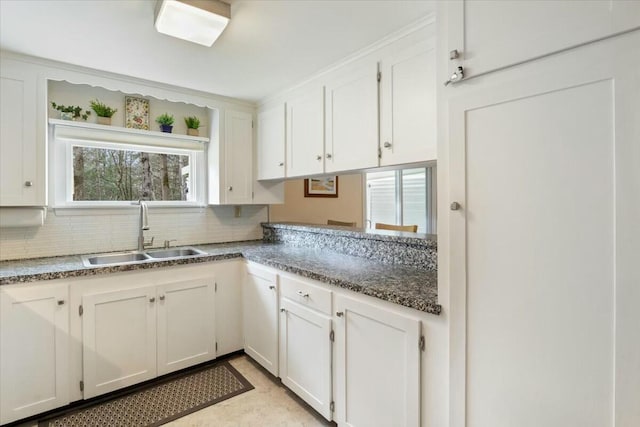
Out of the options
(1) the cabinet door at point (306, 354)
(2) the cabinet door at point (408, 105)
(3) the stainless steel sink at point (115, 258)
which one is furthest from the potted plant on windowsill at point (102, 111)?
(2) the cabinet door at point (408, 105)

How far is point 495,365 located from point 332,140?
1.63 meters

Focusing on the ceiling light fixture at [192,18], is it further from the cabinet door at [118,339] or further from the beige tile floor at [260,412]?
the beige tile floor at [260,412]

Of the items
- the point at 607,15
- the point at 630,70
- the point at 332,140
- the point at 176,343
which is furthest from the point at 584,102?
the point at 176,343

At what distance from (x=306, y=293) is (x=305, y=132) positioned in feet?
4.05

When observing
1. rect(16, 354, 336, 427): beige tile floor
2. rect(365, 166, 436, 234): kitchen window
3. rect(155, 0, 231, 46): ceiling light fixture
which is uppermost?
rect(155, 0, 231, 46): ceiling light fixture

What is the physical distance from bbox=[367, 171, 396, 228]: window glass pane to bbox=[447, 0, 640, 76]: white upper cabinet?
174 inches

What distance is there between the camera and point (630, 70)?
0.84 m

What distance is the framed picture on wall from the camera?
3.96m

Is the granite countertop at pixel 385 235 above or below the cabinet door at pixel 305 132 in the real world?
below

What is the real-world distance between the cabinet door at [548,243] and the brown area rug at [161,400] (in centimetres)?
158

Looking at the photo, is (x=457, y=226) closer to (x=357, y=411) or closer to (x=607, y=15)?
(x=607, y=15)

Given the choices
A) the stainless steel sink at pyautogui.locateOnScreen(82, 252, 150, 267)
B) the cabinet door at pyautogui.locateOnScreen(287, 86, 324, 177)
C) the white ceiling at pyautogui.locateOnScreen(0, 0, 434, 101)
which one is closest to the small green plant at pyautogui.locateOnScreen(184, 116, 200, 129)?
the white ceiling at pyautogui.locateOnScreen(0, 0, 434, 101)

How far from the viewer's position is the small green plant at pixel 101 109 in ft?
8.23

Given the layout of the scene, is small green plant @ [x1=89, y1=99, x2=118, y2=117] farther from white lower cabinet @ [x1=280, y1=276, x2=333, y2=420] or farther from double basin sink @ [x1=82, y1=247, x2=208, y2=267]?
white lower cabinet @ [x1=280, y1=276, x2=333, y2=420]
